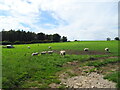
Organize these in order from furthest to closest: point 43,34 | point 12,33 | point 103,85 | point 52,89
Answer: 1. point 43,34
2. point 12,33
3. point 103,85
4. point 52,89

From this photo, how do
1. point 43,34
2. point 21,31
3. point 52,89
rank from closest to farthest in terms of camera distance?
point 52,89, point 21,31, point 43,34

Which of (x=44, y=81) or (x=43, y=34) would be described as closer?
(x=44, y=81)

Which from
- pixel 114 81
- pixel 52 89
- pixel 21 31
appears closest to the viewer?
pixel 52 89

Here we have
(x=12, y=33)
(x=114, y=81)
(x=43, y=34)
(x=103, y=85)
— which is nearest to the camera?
(x=103, y=85)

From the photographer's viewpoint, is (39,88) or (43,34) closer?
(39,88)

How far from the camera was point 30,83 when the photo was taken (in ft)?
26.1

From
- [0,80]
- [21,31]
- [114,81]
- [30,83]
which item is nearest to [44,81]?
[30,83]

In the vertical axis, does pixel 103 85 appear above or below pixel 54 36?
below

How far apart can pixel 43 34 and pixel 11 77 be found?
133841mm

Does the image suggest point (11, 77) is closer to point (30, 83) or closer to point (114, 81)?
point (30, 83)

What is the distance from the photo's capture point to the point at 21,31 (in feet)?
391

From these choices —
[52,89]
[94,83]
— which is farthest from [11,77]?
[94,83]

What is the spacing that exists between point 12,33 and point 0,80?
353ft

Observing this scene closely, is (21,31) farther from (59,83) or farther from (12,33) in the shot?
(59,83)
